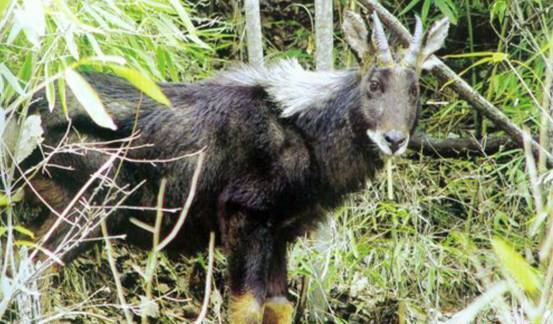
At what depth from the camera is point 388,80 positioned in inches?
225

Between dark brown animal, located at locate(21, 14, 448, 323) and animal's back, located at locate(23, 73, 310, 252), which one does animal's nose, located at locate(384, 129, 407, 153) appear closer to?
dark brown animal, located at locate(21, 14, 448, 323)

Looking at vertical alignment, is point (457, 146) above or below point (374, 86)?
below

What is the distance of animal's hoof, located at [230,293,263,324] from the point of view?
18.7 feet

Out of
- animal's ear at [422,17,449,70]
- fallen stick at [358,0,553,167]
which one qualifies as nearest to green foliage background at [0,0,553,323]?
fallen stick at [358,0,553,167]

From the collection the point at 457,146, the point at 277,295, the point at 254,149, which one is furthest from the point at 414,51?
the point at 457,146

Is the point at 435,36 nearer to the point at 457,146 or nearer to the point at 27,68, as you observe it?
the point at 457,146

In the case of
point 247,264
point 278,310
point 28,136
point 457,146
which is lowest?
point 278,310

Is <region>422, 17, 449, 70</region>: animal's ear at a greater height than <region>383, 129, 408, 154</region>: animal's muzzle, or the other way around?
<region>422, 17, 449, 70</region>: animal's ear

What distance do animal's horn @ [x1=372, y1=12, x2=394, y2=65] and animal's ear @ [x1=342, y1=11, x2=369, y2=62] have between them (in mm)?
109

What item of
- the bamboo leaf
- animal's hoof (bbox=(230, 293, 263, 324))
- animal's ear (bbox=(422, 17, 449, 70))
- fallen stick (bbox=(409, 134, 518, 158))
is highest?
animal's ear (bbox=(422, 17, 449, 70))

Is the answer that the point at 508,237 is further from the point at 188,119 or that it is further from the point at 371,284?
the point at 188,119

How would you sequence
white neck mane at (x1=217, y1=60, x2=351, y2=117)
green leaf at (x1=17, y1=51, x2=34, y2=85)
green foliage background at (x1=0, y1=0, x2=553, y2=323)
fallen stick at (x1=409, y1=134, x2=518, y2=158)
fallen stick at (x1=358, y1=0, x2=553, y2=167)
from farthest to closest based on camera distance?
fallen stick at (x1=409, y1=134, x2=518, y2=158)
green foliage background at (x1=0, y1=0, x2=553, y2=323)
fallen stick at (x1=358, y1=0, x2=553, y2=167)
white neck mane at (x1=217, y1=60, x2=351, y2=117)
green leaf at (x1=17, y1=51, x2=34, y2=85)

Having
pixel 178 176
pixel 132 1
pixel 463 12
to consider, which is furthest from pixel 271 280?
pixel 463 12

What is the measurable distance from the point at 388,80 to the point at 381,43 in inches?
8.3
